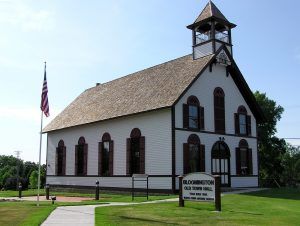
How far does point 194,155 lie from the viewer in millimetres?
29656

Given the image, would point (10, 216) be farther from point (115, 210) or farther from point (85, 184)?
point (85, 184)

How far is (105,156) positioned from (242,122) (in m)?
11.3

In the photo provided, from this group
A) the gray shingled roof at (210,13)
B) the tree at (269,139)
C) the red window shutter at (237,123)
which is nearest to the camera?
the gray shingled roof at (210,13)

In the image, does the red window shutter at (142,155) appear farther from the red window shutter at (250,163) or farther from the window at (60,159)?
the window at (60,159)

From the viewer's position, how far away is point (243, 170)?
1328 inches

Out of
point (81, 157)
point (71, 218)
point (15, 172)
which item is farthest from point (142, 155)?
point (15, 172)

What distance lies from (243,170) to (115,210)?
61.8 feet

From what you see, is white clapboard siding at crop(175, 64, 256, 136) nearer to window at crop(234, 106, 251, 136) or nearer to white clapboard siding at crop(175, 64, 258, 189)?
white clapboard siding at crop(175, 64, 258, 189)

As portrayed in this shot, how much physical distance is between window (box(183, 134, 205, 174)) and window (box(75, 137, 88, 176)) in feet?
36.9

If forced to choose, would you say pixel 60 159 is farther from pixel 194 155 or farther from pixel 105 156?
Result: pixel 194 155

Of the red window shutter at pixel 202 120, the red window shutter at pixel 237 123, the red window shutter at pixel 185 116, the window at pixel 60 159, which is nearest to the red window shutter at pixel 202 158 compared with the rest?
the red window shutter at pixel 202 120

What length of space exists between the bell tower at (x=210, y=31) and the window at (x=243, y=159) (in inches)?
296

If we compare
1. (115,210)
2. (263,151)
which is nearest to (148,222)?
(115,210)

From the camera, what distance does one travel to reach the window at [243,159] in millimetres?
33188
